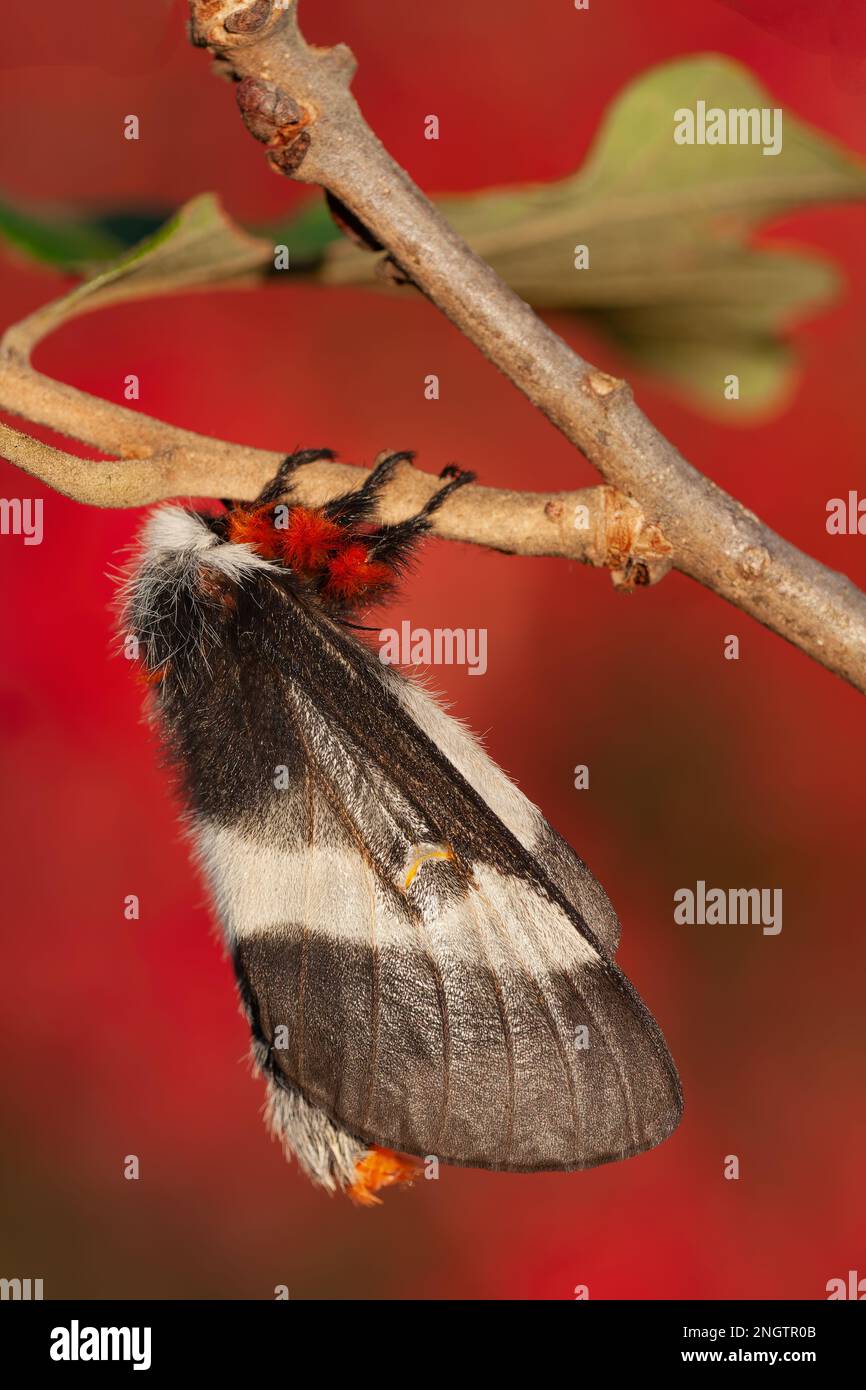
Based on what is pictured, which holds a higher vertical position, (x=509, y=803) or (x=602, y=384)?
(x=602, y=384)

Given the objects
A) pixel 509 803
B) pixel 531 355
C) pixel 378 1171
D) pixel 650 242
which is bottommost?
pixel 378 1171

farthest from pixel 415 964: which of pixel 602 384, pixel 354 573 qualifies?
pixel 602 384

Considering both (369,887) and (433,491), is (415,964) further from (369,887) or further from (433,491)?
(433,491)

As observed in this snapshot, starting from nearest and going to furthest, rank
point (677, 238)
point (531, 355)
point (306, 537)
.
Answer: point (531, 355)
point (306, 537)
point (677, 238)

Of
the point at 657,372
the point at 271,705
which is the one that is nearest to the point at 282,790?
the point at 271,705

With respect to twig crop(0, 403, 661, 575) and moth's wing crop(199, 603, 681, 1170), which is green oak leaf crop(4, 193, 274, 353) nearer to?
twig crop(0, 403, 661, 575)

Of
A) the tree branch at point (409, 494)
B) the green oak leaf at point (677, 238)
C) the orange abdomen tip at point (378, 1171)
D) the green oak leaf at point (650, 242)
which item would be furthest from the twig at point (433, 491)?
the orange abdomen tip at point (378, 1171)

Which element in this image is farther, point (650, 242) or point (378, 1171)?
point (650, 242)

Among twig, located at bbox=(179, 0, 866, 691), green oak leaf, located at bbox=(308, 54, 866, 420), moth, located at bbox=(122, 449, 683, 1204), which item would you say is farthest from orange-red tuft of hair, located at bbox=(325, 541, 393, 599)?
green oak leaf, located at bbox=(308, 54, 866, 420)
